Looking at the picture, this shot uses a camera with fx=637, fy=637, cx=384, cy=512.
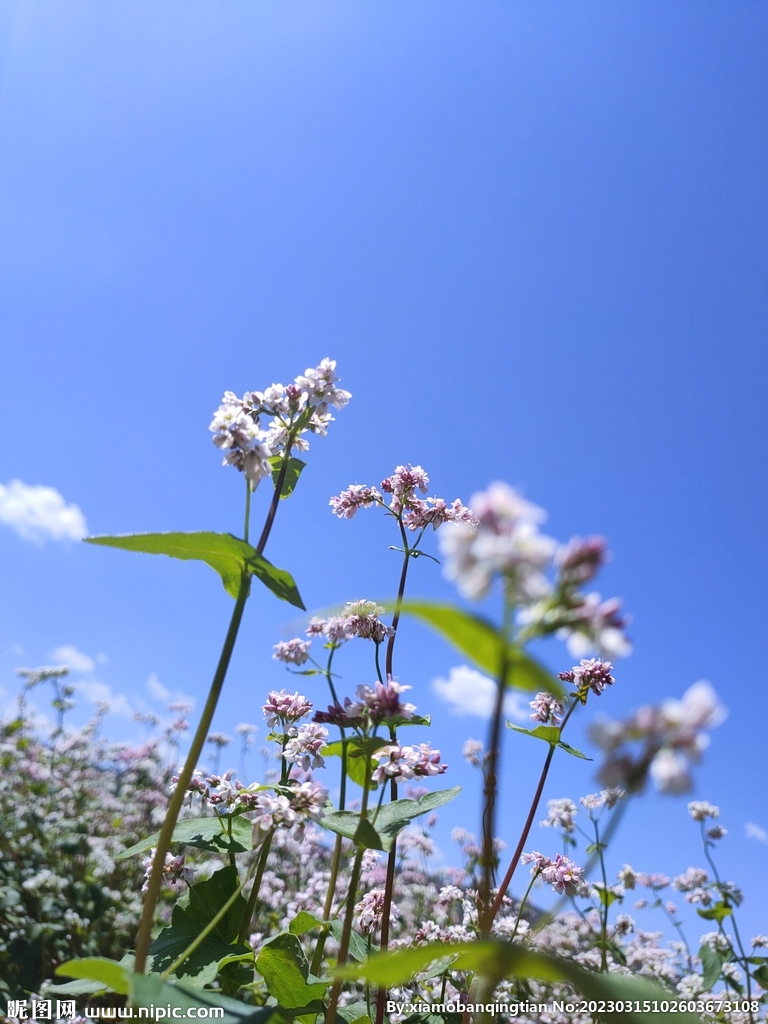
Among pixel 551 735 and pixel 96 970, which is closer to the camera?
pixel 96 970

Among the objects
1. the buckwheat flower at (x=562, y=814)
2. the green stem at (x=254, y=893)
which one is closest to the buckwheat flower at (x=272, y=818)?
the green stem at (x=254, y=893)

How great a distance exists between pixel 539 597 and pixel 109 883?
8.01 m

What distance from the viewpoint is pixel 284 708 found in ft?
9.21

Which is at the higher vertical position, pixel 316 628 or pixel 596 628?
pixel 316 628

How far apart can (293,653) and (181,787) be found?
71 centimetres

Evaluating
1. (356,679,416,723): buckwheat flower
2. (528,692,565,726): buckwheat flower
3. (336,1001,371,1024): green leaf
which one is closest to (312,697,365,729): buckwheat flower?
(356,679,416,723): buckwheat flower

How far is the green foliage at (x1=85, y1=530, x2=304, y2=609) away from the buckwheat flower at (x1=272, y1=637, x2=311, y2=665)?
20.0 inches

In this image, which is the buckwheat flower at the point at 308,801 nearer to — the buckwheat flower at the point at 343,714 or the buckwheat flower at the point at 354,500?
the buckwheat flower at the point at 343,714

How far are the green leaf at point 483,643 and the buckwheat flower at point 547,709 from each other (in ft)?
7.72

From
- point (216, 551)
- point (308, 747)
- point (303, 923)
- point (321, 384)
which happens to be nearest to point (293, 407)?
point (321, 384)

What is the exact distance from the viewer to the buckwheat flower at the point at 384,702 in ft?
6.55

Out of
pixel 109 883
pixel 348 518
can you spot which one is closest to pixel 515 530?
pixel 348 518

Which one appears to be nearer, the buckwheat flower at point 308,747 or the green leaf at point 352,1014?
the green leaf at point 352,1014

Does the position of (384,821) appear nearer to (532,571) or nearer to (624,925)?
(532,571)
